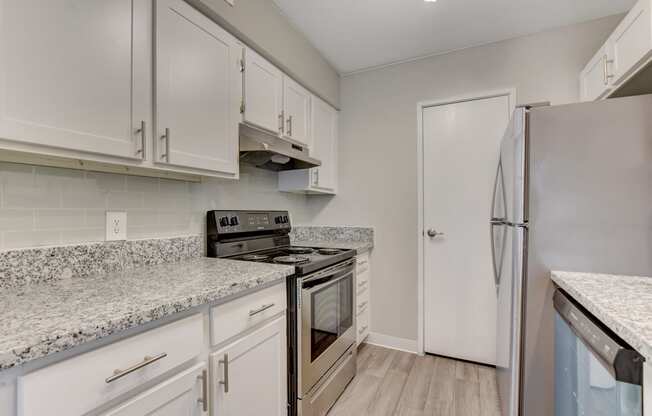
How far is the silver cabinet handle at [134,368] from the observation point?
0.72 meters

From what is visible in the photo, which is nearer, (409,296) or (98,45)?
(98,45)

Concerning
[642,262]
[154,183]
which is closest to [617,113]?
[642,262]

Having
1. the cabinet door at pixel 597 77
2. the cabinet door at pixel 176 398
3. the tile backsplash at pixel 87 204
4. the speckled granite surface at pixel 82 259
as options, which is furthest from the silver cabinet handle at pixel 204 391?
the cabinet door at pixel 597 77

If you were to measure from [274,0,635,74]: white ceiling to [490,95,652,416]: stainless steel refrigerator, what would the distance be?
41.3 inches

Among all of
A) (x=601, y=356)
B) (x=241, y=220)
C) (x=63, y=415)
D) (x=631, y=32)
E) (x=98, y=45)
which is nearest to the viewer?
(x=63, y=415)

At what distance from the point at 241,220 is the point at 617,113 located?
6.29 feet

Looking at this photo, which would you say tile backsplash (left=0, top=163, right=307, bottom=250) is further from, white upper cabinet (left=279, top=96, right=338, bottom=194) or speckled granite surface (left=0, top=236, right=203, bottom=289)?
white upper cabinet (left=279, top=96, right=338, bottom=194)

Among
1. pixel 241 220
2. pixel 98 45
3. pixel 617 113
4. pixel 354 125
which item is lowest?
pixel 241 220

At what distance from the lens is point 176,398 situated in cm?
89

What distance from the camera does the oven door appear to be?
150 cm

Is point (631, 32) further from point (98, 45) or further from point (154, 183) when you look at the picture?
point (154, 183)

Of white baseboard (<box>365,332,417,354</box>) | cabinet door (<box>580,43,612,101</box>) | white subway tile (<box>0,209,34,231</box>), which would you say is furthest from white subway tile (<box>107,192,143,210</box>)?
cabinet door (<box>580,43,612,101</box>)

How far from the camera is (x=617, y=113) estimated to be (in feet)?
3.90

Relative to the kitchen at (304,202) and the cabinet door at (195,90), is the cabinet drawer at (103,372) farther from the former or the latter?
the cabinet door at (195,90)
